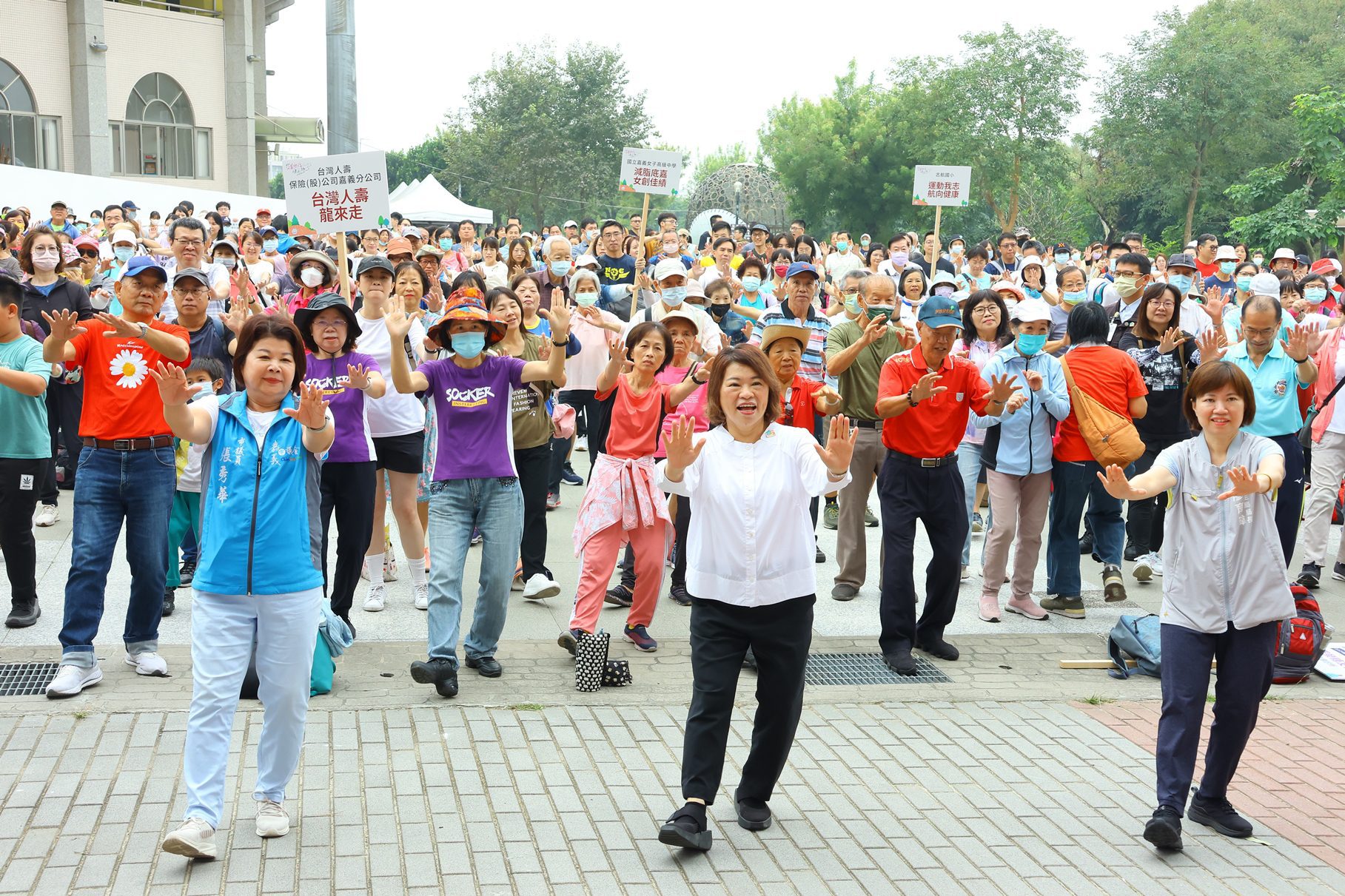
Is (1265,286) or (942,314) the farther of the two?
(1265,286)

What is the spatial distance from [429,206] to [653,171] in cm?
2420

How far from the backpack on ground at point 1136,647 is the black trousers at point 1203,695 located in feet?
7.43

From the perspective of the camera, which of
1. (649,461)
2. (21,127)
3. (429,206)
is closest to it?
Result: (649,461)

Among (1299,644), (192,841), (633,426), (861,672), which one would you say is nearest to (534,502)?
(633,426)

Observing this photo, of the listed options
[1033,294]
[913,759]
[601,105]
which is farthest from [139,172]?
[913,759]

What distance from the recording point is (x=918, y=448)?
729cm

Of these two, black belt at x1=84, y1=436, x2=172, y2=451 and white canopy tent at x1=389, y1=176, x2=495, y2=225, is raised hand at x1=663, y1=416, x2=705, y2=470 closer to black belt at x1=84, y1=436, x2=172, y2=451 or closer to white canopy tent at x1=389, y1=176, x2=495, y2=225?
black belt at x1=84, y1=436, x2=172, y2=451

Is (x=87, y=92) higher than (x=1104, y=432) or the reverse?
higher

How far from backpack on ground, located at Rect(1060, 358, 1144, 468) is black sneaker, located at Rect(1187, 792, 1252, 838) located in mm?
3076

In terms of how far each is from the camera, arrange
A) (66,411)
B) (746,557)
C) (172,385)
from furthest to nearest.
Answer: (66,411) → (746,557) → (172,385)

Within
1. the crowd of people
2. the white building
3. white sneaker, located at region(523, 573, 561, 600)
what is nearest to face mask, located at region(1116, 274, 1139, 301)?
the crowd of people

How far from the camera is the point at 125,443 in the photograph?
20.8 feet

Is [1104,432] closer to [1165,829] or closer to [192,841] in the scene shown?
[1165,829]

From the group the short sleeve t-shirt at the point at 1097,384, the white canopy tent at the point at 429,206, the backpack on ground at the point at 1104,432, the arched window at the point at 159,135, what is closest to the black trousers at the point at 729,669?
the backpack on ground at the point at 1104,432
